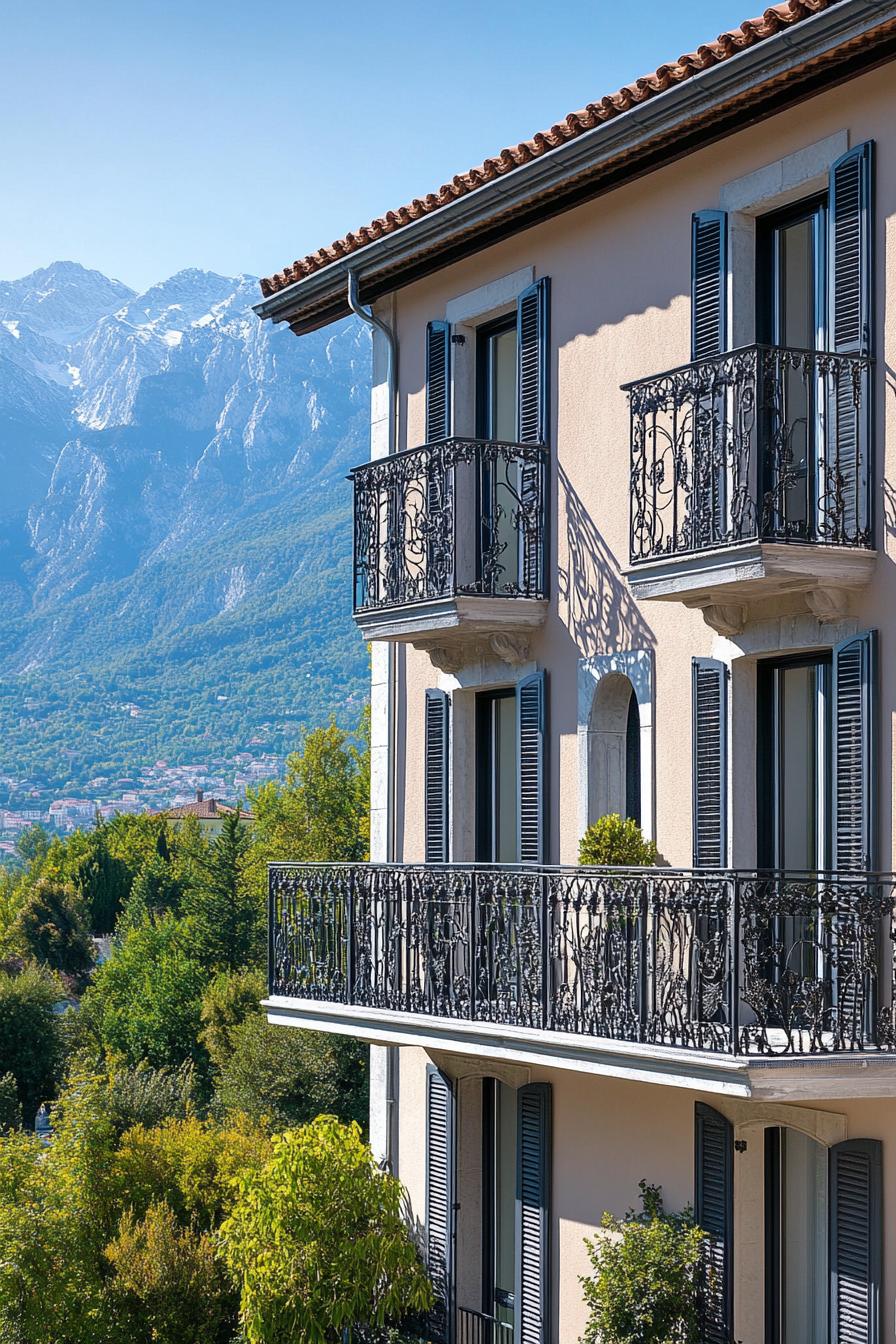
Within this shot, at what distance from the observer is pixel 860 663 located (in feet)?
45.1

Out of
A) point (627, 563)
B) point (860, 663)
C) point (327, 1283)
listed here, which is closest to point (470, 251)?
point (627, 563)

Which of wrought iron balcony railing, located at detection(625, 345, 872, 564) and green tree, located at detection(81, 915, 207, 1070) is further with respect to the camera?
green tree, located at detection(81, 915, 207, 1070)

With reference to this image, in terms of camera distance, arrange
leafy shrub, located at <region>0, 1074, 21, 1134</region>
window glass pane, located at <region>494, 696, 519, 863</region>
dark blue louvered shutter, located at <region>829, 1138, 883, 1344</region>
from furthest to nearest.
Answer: leafy shrub, located at <region>0, 1074, 21, 1134</region> < window glass pane, located at <region>494, 696, 519, 863</region> < dark blue louvered shutter, located at <region>829, 1138, 883, 1344</region>

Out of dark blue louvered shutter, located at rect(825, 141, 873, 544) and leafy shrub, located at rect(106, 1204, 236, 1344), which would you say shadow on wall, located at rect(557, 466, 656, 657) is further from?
leafy shrub, located at rect(106, 1204, 236, 1344)

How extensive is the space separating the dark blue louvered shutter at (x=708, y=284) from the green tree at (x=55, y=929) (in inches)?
2611

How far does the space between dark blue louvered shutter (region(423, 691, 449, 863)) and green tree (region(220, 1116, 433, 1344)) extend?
9.52ft

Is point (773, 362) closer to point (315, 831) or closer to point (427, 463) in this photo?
point (427, 463)

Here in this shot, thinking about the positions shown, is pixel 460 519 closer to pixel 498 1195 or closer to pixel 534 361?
pixel 534 361

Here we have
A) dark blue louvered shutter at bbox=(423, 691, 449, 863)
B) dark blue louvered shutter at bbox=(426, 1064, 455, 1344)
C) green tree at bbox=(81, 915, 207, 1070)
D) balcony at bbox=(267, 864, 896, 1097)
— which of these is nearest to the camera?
balcony at bbox=(267, 864, 896, 1097)

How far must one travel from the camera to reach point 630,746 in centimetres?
1711

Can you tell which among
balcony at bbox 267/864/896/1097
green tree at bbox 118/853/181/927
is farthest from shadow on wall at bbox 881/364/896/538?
green tree at bbox 118/853/181/927

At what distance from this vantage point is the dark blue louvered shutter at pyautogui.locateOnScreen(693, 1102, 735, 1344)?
14.6 m

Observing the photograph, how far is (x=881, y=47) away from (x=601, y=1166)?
9.23 metres

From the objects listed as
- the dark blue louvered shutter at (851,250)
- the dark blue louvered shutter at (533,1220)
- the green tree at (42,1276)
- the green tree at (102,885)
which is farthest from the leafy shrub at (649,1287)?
the green tree at (102,885)
